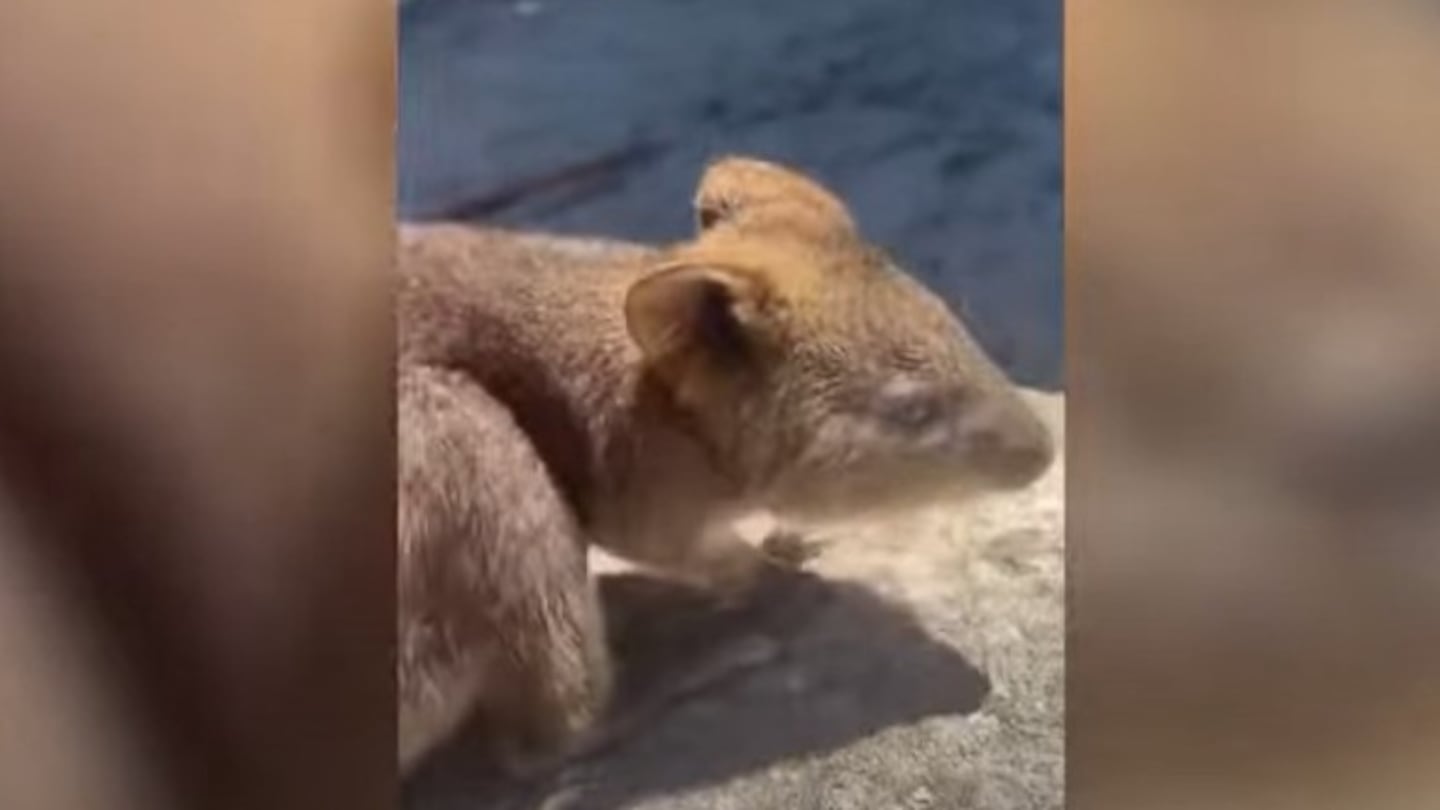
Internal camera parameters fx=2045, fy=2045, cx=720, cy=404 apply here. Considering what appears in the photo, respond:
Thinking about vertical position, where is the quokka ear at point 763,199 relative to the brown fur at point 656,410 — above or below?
above

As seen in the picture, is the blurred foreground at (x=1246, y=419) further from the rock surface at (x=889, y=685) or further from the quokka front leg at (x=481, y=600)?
the quokka front leg at (x=481, y=600)

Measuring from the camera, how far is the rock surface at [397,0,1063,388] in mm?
1616

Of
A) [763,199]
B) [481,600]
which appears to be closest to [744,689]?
[481,600]

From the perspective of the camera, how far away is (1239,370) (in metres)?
1.66

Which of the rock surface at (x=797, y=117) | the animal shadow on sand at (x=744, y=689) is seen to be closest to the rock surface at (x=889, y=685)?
the animal shadow on sand at (x=744, y=689)

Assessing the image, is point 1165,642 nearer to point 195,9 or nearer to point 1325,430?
point 1325,430

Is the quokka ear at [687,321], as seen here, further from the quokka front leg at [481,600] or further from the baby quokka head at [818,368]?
the quokka front leg at [481,600]

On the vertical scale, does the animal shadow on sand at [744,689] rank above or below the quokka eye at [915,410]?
below

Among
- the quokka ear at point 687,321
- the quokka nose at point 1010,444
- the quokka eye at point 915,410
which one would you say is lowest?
the quokka nose at point 1010,444

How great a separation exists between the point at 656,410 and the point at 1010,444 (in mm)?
285

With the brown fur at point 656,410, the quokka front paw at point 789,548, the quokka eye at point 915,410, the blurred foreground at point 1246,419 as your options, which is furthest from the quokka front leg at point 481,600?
the blurred foreground at point 1246,419

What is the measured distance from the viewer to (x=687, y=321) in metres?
1.64

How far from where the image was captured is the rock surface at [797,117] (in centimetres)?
162

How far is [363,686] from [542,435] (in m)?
0.24
